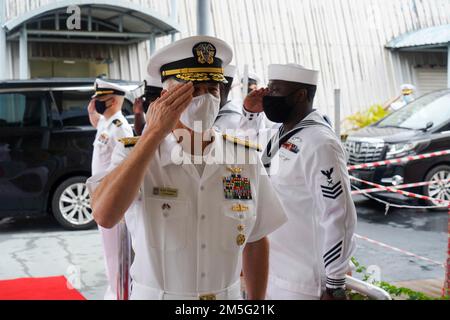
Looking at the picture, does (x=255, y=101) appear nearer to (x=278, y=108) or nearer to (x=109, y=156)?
(x=278, y=108)

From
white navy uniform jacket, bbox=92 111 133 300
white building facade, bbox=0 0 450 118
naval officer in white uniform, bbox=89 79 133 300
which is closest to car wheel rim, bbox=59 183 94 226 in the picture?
naval officer in white uniform, bbox=89 79 133 300

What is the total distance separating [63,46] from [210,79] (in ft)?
31.8

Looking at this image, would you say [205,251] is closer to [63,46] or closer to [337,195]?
[337,195]

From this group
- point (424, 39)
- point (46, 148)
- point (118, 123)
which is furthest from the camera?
point (424, 39)

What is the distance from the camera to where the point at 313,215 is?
9.42 ft

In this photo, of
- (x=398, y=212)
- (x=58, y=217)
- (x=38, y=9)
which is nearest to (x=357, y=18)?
(x=398, y=212)

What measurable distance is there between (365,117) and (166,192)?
1023 centimetres

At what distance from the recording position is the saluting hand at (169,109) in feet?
5.97

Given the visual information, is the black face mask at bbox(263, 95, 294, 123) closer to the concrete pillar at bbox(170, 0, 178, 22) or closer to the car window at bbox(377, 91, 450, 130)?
the car window at bbox(377, 91, 450, 130)

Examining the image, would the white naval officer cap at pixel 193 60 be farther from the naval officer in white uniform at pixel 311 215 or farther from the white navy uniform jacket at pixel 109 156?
the white navy uniform jacket at pixel 109 156

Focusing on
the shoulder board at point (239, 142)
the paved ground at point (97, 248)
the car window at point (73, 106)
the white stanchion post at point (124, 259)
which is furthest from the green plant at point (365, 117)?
the shoulder board at point (239, 142)

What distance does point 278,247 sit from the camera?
2.92m

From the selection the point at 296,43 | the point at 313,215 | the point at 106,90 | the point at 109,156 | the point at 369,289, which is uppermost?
the point at 296,43

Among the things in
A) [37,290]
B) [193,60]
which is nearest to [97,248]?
[37,290]
